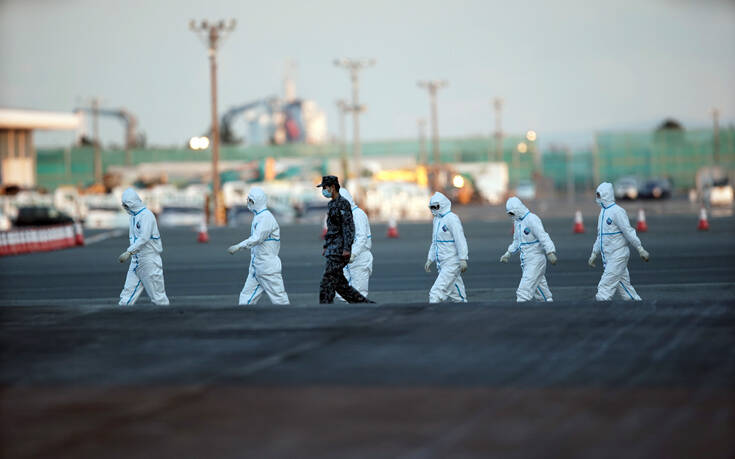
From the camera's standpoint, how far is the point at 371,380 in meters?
7.46

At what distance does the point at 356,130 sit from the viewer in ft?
222

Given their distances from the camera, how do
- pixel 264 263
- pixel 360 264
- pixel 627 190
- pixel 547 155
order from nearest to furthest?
1. pixel 264 263
2. pixel 360 264
3. pixel 627 190
4. pixel 547 155

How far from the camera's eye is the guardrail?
30750 mm

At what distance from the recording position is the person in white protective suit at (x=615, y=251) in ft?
45.0

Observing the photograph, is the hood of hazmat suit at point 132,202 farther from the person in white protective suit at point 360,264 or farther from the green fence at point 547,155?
the green fence at point 547,155

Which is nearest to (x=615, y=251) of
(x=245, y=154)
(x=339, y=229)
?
(x=339, y=229)

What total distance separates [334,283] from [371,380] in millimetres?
5498

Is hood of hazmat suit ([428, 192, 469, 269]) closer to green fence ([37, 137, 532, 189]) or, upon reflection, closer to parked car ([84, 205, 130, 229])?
parked car ([84, 205, 130, 229])

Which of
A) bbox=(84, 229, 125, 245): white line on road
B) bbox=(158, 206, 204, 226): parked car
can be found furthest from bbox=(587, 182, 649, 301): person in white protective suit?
bbox=(158, 206, 204, 226): parked car

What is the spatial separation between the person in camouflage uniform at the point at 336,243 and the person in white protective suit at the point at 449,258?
50.3 inches

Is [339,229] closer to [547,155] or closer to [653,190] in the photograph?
[653,190]

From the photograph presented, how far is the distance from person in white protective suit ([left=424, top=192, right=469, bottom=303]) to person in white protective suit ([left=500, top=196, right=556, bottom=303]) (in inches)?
30.6

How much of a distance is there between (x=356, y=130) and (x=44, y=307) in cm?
5579

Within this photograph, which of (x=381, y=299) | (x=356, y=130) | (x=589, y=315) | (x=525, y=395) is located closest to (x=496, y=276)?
(x=381, y=299)
